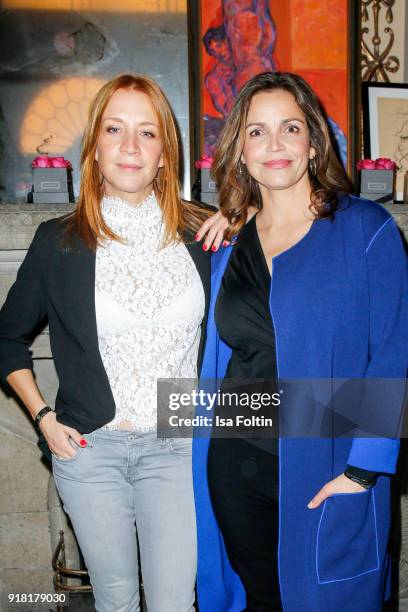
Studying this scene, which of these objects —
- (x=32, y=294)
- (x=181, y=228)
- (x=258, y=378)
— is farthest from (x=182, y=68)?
(x=258, y=378)

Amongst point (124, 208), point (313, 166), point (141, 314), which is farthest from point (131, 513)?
point (313, 166)

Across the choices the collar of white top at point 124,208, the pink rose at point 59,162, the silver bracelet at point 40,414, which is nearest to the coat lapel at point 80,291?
the collar of white top at point 124,208

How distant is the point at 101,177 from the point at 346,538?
112 centimetres

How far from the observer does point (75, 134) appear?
2.39m

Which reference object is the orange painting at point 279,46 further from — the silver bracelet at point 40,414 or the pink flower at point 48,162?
the silver bracelet at point 40,414

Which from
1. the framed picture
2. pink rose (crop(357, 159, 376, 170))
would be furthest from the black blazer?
the framed picture

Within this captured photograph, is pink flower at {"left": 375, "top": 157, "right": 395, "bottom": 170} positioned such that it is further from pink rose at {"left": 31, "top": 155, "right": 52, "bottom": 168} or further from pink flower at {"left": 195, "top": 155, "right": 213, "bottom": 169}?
pink rose at {"left": 31, "top": 155, "right": 52, "bottom": 168}

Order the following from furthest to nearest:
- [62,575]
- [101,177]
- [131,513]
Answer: [62,575], [101,177], [131,513]

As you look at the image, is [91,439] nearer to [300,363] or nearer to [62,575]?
[300,363]

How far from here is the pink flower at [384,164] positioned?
228 cm

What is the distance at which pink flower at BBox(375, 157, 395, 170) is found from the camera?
2.28m

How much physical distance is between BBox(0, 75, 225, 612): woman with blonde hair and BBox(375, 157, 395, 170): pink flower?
107 cm

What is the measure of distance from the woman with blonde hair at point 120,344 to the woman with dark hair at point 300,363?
0.38ft

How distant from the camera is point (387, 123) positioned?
250cm
